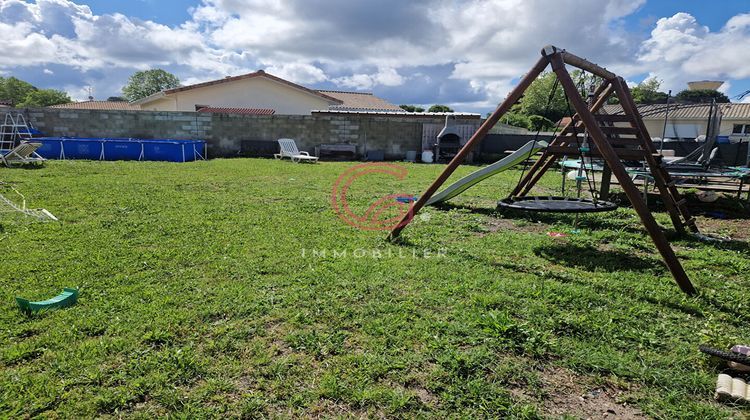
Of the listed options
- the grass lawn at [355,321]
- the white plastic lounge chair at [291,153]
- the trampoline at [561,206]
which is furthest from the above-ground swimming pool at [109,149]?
the trampoline at [561,206]

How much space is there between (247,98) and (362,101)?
10.9 m

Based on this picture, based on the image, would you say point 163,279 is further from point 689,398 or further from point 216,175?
point 216,175

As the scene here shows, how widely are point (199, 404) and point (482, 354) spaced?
1579 mm

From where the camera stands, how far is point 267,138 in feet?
59.1

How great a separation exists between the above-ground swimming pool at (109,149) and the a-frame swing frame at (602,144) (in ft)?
40.0

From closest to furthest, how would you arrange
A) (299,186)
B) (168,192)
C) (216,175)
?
(168,192)
(299,186)
(216,175)

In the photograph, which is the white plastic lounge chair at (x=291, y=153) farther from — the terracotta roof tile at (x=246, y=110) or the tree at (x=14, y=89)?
the tree at (x=14, y=89)

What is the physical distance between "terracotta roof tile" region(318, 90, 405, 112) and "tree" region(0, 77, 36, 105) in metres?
69.4

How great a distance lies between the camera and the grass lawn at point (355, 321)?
2.14 metres

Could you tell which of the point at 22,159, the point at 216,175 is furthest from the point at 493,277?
the point at 22,159

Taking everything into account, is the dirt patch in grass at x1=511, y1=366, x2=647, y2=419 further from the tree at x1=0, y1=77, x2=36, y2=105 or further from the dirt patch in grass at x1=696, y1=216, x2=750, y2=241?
the tree at x1=0, y1=77, x2=36, y2=105

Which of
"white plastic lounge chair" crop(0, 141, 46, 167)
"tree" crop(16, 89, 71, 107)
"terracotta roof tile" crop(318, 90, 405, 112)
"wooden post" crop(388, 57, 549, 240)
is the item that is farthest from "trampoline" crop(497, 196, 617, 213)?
"tree" crop(16, 89, 71, 107)

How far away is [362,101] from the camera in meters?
33.3

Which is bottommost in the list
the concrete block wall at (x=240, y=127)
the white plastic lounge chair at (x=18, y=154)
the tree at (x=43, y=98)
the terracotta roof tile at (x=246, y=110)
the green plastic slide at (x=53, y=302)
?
the green plastic slide at (x=53, y=302)
